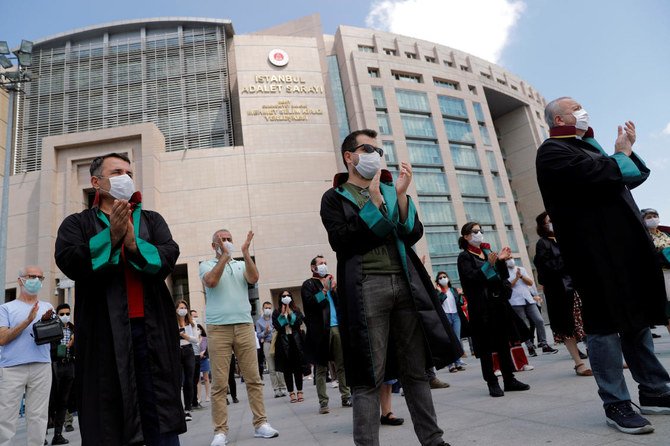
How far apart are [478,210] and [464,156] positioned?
5776 millimetres

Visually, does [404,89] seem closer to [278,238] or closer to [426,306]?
[278,238]

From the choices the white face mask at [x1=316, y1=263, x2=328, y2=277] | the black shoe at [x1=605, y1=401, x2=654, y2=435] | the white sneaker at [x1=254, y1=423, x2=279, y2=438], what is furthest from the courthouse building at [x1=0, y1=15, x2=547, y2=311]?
the black shoe at [x1=605, y1=401, x2=654, y2=435]

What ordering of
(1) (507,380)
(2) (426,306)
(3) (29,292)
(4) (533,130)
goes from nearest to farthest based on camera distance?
(2) (426,306)
(1) (507,380)
(3) (29,292)
(4) (533,130)

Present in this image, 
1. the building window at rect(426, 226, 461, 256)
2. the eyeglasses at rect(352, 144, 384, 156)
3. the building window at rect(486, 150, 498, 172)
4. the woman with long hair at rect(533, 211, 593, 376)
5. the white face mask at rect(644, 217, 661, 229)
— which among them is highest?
the building window at rect(486, 150, 498, 172)

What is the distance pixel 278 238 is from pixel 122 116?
1753 cm

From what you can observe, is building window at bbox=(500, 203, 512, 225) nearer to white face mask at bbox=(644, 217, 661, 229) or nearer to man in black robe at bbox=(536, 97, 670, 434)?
white face mask at bbox=(644, 217, 661, 229)

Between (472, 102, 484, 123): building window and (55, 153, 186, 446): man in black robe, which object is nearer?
(55, 153, 186, 446): man in black robe

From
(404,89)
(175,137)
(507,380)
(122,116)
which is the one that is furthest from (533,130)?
(507,380)

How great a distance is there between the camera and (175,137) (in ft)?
124

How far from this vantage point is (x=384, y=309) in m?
2.57

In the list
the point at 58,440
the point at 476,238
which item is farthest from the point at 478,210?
the point at 58,440

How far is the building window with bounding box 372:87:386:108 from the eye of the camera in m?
40.9

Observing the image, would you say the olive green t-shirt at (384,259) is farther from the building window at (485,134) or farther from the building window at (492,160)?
the building window at (485,134)

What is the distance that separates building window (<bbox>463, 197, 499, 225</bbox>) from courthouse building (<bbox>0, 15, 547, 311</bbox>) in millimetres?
148
